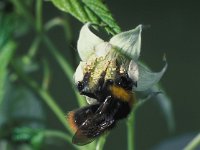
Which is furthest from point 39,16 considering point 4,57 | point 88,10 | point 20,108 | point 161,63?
point 161,63

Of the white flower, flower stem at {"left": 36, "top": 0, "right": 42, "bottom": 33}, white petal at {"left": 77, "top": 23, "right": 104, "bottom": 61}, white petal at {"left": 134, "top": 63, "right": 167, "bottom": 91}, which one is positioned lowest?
white petal at {"left": 134, "top": 63, "right": 167, "bottom": 91}

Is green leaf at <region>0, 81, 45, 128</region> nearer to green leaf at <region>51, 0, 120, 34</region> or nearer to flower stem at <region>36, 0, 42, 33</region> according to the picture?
flower stem at <region>36, 0, 42, 33</region>

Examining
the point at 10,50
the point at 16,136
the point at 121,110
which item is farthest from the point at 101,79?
the point at 16,136

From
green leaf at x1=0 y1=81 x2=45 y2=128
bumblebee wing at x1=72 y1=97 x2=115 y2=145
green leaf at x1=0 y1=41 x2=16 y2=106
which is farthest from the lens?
green leaf at x1=0 y1=81 x2=45 y2=128

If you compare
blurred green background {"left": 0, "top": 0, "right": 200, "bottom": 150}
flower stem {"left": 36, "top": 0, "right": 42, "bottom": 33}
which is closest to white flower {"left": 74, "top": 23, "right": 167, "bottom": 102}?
flower stem {"left": 36, "top": 0, "right": 42, "bottom": 33}

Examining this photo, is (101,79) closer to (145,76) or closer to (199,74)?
(145,76)

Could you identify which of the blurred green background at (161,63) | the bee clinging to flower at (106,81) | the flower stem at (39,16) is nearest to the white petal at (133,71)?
the bee clinging to flower at (106,81)

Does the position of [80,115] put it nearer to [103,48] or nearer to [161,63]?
[103,48]
